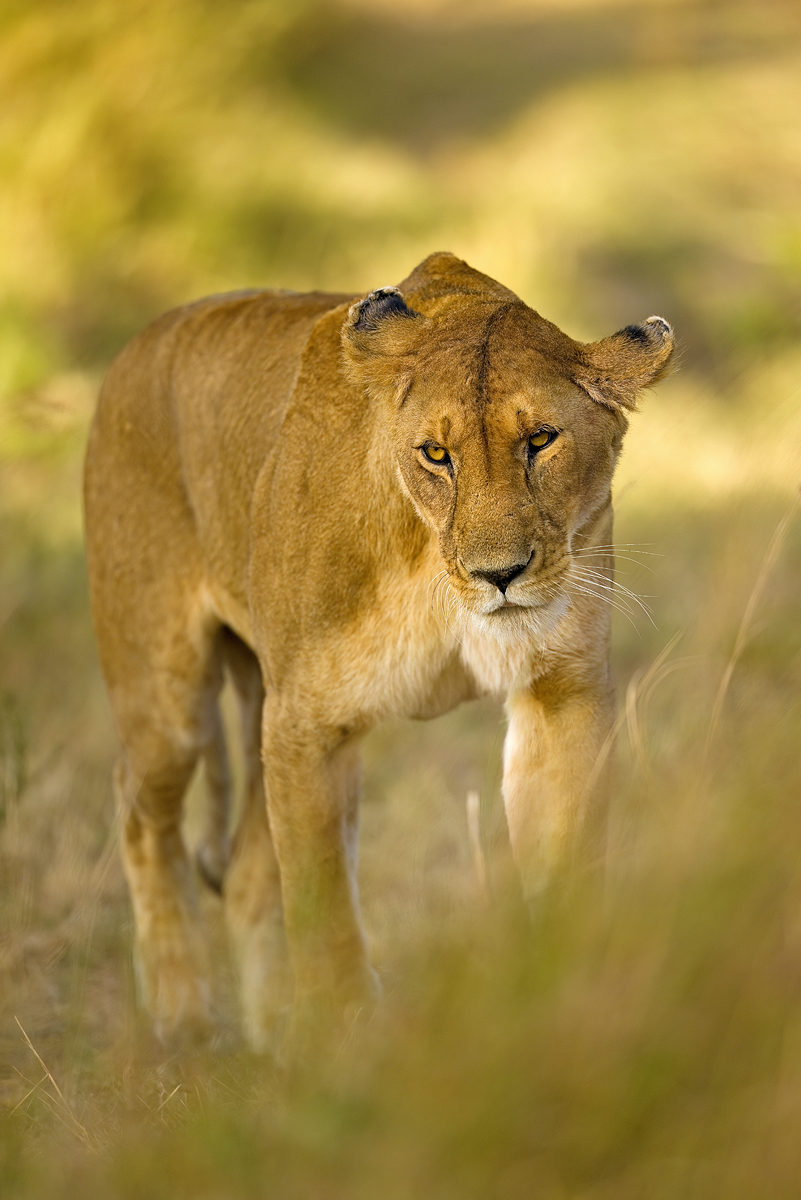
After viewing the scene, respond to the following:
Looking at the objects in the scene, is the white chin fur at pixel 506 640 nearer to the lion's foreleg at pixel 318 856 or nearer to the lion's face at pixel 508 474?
the lion's face at pixel 508 474

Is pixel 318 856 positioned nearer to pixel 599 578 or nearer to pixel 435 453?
pixel 599 578

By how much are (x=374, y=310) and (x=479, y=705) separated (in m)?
3.80

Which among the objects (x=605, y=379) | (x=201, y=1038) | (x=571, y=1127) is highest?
(x=605, y=379)

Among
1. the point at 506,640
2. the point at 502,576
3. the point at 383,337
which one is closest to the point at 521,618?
the point at 506,640

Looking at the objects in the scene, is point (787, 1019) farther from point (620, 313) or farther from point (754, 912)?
point (620, 313)

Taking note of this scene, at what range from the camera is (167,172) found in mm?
9195

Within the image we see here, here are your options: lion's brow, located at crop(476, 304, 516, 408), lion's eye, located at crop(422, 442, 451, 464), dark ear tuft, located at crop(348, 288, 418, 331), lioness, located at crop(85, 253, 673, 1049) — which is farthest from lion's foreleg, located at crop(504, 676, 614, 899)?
dark ear tuft, located at crop(348, 288, 418, 331)

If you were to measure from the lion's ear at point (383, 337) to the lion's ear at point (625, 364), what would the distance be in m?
0.38

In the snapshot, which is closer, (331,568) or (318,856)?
(331,568)

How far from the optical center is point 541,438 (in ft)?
9.54

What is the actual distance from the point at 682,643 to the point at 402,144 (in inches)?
434

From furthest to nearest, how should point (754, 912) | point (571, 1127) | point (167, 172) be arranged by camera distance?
point (167, 172), point (754, 912), point (571, 1127)

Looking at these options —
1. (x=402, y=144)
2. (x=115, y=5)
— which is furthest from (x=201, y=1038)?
(x=402, y=144)

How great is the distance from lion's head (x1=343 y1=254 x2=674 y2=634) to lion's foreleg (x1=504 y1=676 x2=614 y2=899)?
1.02 feet
